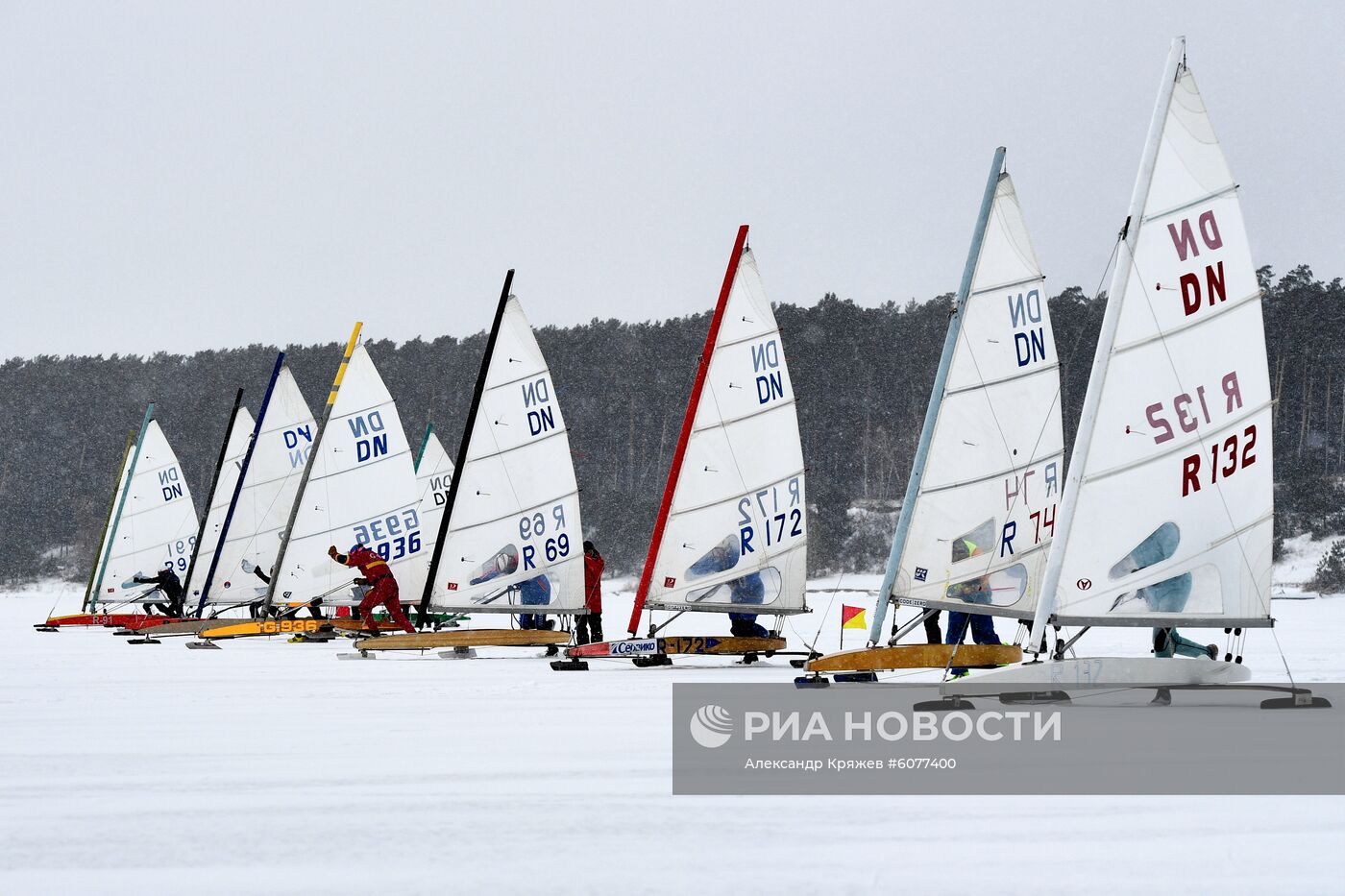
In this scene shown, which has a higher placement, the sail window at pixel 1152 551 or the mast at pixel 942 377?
the mast at pixel 942 377

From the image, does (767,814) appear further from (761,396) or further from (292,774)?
(761,396)

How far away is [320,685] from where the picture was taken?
14.6m

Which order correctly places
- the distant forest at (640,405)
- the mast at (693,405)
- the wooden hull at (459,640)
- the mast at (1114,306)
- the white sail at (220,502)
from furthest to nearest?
the distant forest at (640,405) < the white sail at (220,502) < the wooden hull at (459,640) < the mast at (693,405) < the mast at (1114,306)

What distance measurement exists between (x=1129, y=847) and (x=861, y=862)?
1.06 metres

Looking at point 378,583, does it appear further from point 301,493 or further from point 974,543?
point 974,543

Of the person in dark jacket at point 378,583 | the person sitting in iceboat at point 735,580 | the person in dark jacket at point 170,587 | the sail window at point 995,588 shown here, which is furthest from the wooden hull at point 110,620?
the sail window at point 995,588

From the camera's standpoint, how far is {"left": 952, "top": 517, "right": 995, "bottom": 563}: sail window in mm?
15414

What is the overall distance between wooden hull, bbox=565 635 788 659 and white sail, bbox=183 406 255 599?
1470 cm

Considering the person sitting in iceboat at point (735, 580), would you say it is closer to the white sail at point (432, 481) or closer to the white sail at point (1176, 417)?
the white sail at point (1176, 417)

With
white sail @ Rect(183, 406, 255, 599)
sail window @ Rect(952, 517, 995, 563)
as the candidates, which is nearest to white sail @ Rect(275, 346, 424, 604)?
white sail @ Rect(183, 406, 255, 599)

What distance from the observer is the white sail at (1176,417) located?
12398 millimetres

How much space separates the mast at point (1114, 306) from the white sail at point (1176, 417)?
0.01m

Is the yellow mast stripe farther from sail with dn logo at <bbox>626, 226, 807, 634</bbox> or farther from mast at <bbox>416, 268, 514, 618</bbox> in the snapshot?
sail with dn logo at <bbox>626, 226, 807, 634</bbox>

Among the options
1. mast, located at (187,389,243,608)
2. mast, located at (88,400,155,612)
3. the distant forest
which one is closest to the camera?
mast, located at (187,389,243,608)
